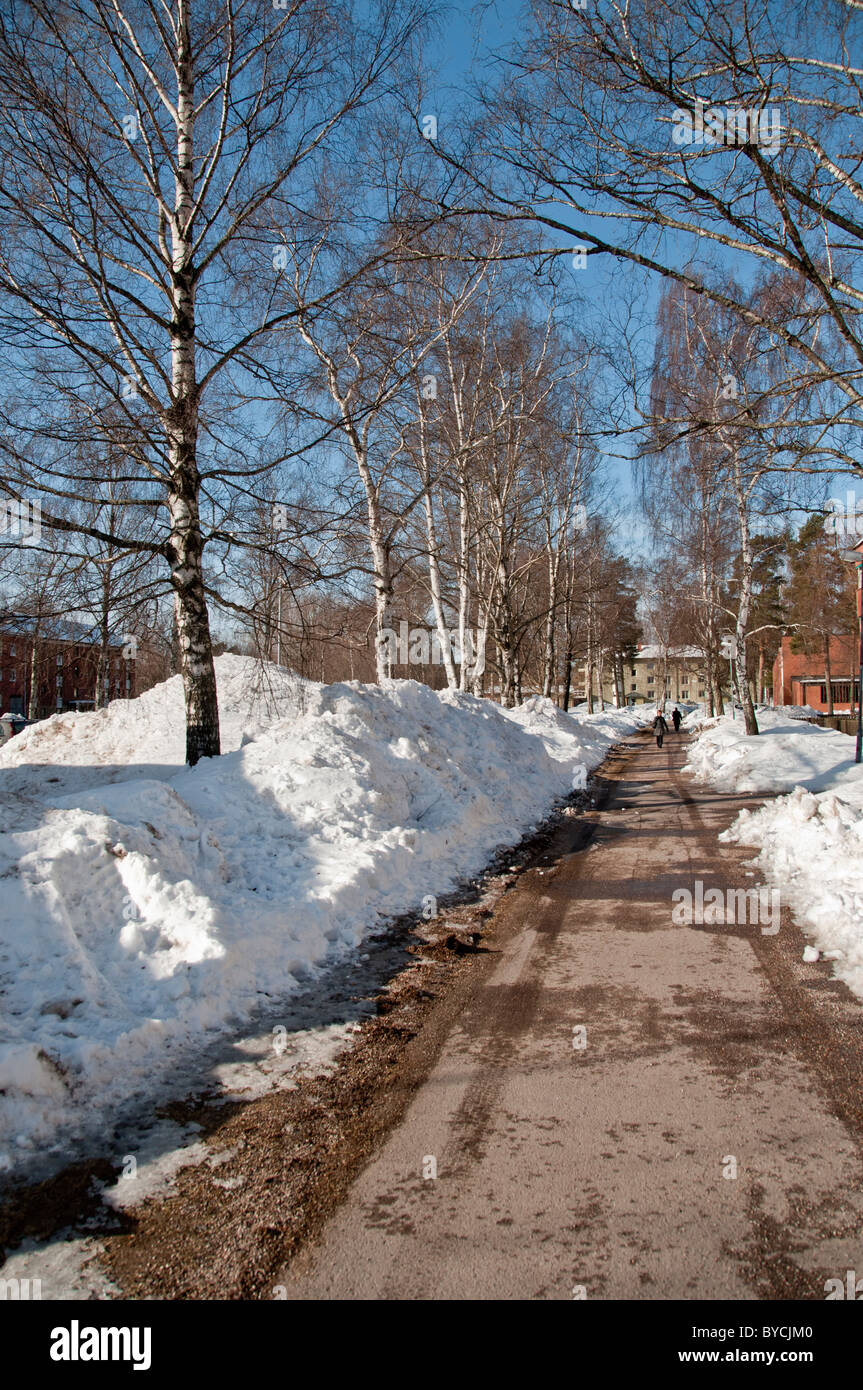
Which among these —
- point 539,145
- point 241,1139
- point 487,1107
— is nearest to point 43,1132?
point 241,1139

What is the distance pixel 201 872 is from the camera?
6559 mm

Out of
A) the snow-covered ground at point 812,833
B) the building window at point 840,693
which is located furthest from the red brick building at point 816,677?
the snow-covered ground at point 812,833

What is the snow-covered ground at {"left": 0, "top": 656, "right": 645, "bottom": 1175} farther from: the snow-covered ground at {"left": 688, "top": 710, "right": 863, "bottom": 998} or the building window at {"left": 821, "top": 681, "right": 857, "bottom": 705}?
the building window at {"left": 821, "top": 681, "right": 857, "bottom": 705}

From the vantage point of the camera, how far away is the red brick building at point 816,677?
53812 millimetres

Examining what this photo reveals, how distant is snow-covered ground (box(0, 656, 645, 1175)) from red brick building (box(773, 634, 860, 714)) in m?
48.2

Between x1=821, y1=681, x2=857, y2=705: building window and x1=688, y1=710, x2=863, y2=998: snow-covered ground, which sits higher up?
x1=821, y1=681, x2=857, y2=705: building window

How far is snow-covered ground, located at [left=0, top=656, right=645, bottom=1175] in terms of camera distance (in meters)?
4.26

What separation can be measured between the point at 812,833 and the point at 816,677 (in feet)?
189

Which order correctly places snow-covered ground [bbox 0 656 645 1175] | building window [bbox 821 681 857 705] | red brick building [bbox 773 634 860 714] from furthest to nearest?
building window [bbox 821 681 857 705], red brick building [bbox 773 634 860 714], snow-covered ground [bbox 0 656 645 1175]

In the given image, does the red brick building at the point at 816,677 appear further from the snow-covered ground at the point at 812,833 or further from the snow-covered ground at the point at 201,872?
the snow-covered ground at the point at 201,872

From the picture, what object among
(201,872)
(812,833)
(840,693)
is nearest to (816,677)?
(840,693)

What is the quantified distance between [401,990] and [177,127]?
10.0m

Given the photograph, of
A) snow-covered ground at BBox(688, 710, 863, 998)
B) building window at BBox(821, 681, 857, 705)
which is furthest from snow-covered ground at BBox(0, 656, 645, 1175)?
building window at BBox(821, 681, 857, 705)

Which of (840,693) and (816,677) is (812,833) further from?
(816,677)
